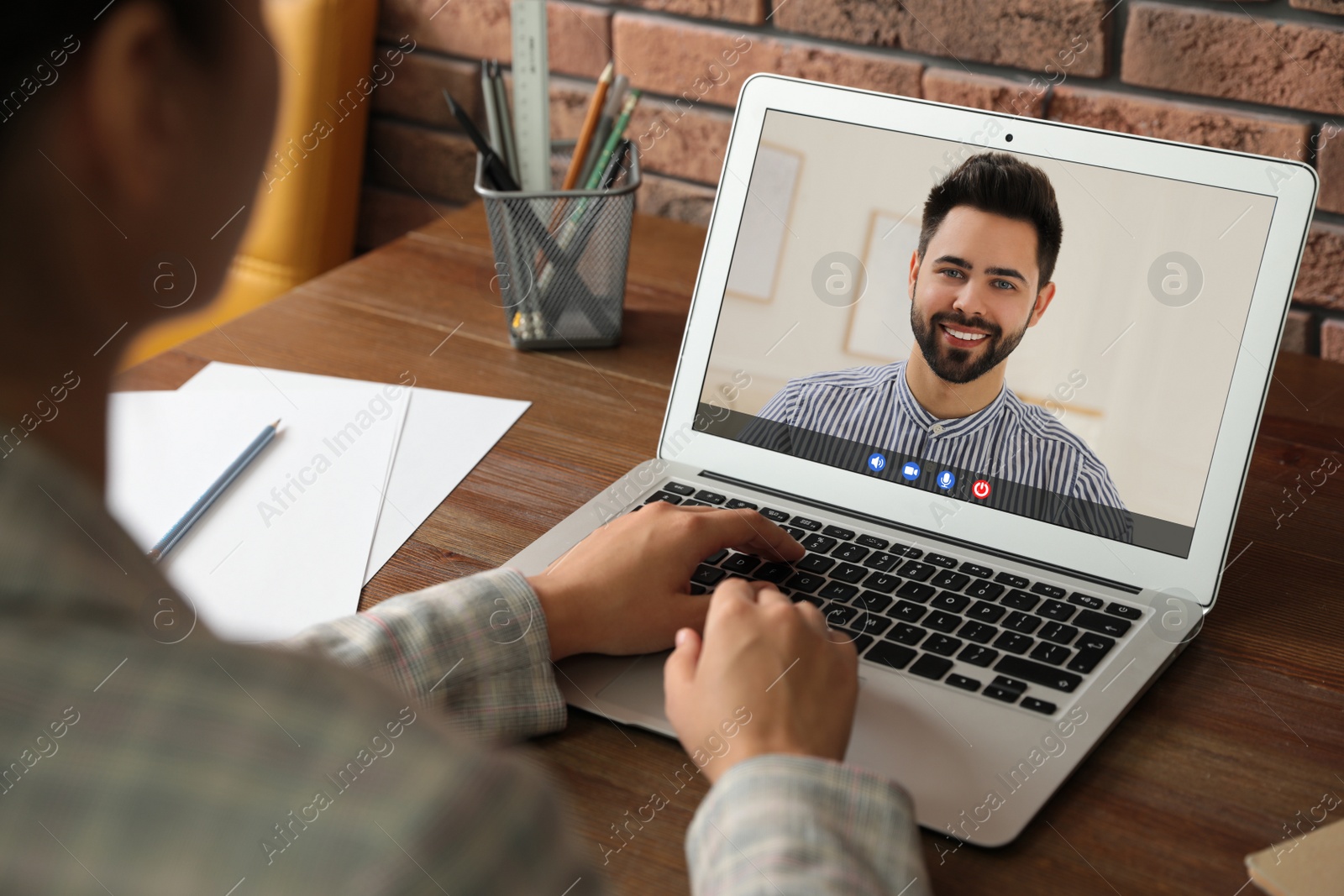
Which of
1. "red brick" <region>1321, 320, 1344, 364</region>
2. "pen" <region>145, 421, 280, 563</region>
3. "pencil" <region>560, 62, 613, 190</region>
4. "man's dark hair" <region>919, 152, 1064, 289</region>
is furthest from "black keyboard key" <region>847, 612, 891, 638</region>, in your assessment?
"red brick" <region>1321, 320, 1344, 364</region>

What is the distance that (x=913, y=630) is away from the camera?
628 mm

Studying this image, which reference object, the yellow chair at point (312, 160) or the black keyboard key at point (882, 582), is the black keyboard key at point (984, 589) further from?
the yellow chair at point (312, 160)

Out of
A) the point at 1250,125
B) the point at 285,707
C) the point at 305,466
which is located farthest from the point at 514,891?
the point at 1250,125

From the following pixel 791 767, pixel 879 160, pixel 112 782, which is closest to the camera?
pixel 112 782

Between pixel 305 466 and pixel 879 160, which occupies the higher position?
pixel 879 160

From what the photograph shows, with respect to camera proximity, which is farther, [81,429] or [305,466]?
[305,466]

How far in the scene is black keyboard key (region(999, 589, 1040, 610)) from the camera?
65 cm

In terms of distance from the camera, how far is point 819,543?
0.72m

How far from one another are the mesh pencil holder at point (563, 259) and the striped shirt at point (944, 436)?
27 centimetres

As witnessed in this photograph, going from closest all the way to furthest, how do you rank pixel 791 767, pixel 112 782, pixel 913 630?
pixel 112 782 < pixel 791 767 < pixel 913 630

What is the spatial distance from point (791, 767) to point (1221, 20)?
2.76ft

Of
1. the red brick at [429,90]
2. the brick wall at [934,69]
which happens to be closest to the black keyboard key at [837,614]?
the brick wall at [934,69]

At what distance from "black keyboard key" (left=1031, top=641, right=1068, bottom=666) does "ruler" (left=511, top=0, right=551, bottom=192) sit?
0.63m

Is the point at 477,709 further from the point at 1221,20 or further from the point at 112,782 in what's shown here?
the point at 1221,20
